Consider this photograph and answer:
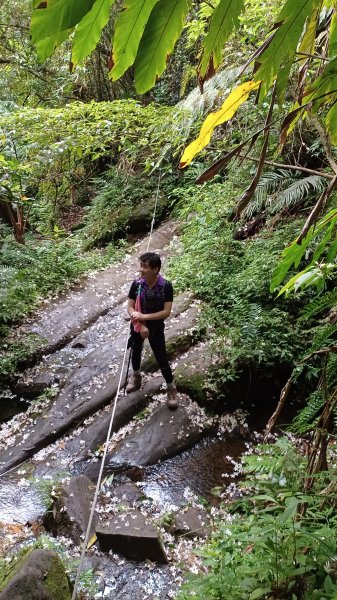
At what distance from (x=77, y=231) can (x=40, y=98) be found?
14.2ft

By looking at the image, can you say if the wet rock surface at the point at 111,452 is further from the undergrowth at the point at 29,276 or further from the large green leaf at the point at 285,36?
the large green leaf at the point at 285,36

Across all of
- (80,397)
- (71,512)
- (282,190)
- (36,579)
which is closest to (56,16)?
(36,579)

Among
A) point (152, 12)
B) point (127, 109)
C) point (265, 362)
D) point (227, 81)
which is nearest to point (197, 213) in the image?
point (127, 109)

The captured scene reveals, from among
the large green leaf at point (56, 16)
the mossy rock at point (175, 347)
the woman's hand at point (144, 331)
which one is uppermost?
the large green leaf at point (56, 16)

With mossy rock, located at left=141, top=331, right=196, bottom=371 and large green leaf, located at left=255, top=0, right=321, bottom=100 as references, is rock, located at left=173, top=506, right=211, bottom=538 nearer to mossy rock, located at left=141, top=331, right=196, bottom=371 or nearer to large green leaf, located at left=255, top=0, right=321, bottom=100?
mossy rock, located at left=141, top=331, right=196, bottom=371

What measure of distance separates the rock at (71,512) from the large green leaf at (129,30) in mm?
3932

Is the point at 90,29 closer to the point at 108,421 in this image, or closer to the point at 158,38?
the point at 158,38

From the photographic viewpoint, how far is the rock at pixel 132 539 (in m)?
3.41

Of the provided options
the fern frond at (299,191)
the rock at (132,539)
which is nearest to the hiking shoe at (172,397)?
the rock at (132,539)

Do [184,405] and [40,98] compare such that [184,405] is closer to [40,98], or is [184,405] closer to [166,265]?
[166,265]

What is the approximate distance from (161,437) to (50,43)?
4.67 metres

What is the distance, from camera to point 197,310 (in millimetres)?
6312

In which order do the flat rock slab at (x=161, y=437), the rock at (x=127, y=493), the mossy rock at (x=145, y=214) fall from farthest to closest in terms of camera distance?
the mossy rock at (x=145, y=214), the flat rock slab at (x=161, y=437), the rock at (x=127, y=493)

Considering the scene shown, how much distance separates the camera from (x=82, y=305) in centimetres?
730
